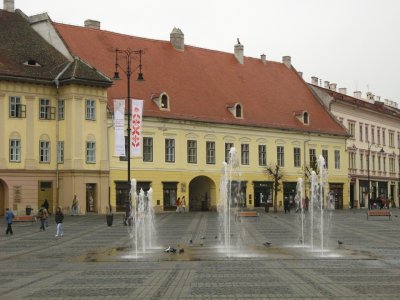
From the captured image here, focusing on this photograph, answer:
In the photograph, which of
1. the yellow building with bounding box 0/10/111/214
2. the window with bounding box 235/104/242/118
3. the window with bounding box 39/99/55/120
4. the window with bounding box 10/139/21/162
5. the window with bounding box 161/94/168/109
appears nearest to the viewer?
the yellow building with bounding box 0/10/111/214

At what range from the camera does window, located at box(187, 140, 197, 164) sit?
199ft

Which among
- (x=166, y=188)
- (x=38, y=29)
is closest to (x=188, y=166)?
(x=166, y=188)

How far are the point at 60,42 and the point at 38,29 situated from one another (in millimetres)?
3100

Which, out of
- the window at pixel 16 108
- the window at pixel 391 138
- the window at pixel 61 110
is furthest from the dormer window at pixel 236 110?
the window at pixel 391 138

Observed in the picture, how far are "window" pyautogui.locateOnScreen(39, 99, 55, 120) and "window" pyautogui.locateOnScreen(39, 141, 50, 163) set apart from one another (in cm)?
189

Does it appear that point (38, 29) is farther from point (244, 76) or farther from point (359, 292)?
point (359, 292)

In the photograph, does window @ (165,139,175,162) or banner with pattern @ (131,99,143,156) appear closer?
banner with pattern @ (131,99,143,156)

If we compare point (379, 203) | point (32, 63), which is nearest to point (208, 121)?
point (32, 63)

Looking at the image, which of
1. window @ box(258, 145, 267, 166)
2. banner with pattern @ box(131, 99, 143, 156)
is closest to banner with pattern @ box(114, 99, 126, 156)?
banner with pattern @ box(131, 99, 143, 156)

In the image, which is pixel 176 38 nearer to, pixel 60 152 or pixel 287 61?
pixel 287 61

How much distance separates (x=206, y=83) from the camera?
65.7 m

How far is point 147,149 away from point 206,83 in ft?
36.6

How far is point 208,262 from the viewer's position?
2033cm

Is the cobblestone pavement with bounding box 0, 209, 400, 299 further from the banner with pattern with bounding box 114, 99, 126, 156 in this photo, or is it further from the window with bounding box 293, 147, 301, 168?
the window with bounding box 293, 147, 301, 168
